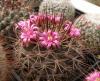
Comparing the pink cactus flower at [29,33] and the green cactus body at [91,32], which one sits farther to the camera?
the green cactus body at [91,32]

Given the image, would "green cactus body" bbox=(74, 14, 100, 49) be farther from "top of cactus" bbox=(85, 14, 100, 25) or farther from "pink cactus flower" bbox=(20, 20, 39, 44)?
"pink cactus flower" bbox=(20, 20, 39, 44)

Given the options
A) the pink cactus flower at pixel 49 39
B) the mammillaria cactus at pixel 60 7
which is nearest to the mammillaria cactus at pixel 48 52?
the pink cactus flower at pixel 49 39

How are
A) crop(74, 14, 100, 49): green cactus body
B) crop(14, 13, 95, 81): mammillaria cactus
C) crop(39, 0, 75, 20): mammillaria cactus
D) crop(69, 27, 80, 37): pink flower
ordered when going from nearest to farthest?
1. crop(14, 13, 95, 81): mammillaria cactus
2. crop(69, 27, 80, 37): pink flower
3. crop(74, 14, 100, 49): green cactus body
4. crop(39, 0, 75, 20): mammillaria cactus

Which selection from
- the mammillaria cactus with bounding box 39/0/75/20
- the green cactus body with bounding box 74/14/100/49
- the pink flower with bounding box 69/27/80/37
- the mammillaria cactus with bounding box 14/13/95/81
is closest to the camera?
the mammillaria cactus with bounding box 14/13/95/81

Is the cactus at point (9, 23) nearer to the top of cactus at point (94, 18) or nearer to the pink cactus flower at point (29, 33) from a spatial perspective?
the pink cactus flower at point (29, 33)

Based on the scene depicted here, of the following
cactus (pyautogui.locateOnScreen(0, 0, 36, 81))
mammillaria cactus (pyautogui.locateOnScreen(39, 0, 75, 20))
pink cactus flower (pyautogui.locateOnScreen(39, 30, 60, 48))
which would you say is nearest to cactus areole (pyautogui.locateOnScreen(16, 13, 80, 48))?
pink cactus flower (pyautogui.locateOnScreen(39, 30, 60, 48))

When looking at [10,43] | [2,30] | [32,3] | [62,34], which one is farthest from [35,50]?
[32,3]

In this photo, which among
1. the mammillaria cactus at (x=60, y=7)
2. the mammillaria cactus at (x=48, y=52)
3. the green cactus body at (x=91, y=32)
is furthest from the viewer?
the mammillaria cactus at (x=60, y=7)
